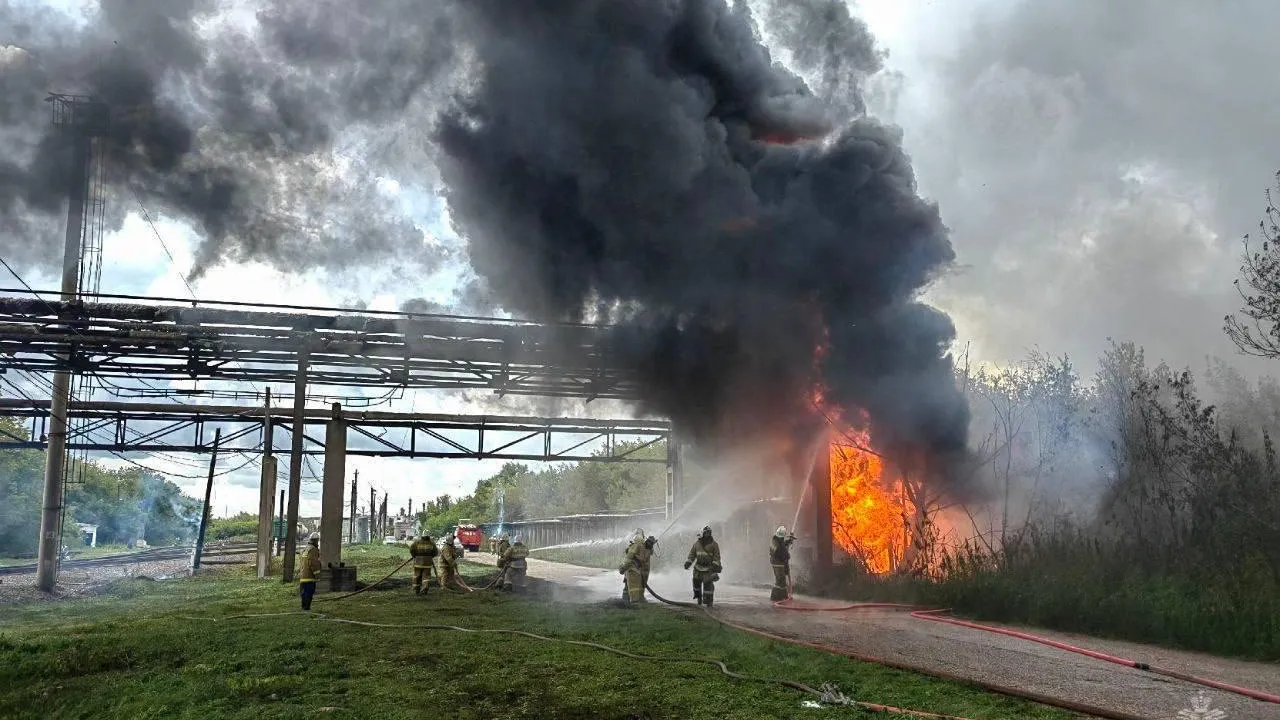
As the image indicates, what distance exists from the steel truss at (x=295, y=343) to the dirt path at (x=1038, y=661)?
8.27 metres

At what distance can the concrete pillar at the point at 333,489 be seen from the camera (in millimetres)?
25172

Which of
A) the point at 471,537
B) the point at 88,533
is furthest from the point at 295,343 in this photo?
the point at 88,533

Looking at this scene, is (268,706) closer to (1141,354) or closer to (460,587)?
(460,587)

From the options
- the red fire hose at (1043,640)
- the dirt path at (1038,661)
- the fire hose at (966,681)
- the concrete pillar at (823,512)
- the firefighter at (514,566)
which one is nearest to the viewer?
the fire hose at (966,681)

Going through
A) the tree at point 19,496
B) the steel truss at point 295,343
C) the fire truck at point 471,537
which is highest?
the steel truss at point 295,343

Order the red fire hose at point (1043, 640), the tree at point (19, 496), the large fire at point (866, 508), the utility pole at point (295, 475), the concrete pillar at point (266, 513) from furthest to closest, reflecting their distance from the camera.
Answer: the tree at point (19, 496) < the concrete pillar at point (266, 513) < the utility pole at point (295, 475) < the large fire at point (866, 508) < the red fire hose at point (1043, 640)

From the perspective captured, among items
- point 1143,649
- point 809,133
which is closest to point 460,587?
point 809,133

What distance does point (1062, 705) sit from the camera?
24.4ft

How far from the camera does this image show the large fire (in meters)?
19.8

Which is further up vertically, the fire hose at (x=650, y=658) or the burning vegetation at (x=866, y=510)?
the burning vegetation at (x=866, y=510)

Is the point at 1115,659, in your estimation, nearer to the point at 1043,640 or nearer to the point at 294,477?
the point at 1043,640

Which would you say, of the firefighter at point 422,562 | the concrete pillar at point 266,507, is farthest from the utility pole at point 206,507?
the firefighter at point 422,562

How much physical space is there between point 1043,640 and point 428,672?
821 centimetres

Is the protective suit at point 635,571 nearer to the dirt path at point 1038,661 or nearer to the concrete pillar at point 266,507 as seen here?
the dirt path at point 1038,661
